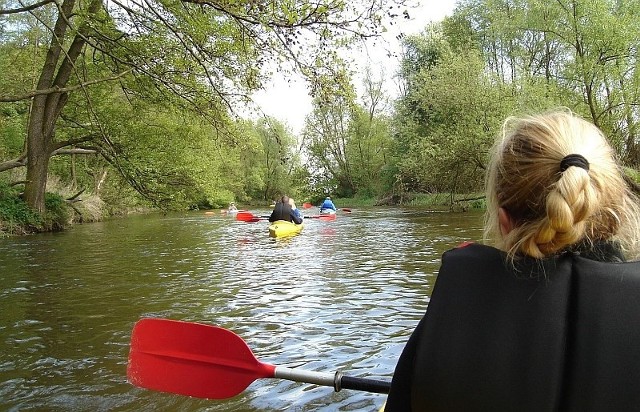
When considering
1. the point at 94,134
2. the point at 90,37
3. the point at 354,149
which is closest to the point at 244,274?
the point at 90,37

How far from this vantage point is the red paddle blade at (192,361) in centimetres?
285

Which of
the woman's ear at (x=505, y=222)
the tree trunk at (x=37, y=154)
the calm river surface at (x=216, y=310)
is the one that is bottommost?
the calm river surface at (x=216, y=310)

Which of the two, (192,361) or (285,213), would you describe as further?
(285,213)

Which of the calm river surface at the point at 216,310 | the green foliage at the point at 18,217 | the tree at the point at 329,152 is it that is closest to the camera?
the calm river surface at the point at 216,310

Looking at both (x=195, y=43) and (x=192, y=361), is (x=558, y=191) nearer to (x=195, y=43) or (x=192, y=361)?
(x=192, y=361)

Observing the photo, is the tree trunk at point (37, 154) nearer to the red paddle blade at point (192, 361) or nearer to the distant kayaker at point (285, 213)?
the distant kayaker at point (285, 213)

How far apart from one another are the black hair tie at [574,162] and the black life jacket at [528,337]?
0.74 ft

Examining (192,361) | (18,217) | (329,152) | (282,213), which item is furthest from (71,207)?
(329,152)

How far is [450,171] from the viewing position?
2042 centimetres

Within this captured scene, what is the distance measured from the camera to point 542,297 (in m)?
1.33

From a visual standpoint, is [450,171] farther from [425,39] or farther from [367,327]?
[367,327]

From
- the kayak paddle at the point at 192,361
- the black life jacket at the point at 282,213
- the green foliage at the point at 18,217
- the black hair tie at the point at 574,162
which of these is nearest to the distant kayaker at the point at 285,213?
the black life jacket at the point at 282,213

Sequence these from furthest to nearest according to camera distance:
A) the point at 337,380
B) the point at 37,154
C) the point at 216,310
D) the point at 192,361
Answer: the point at 37,154, the point at 216,310, the point at 192,361, the point at 337,380

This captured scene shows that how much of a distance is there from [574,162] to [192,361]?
2278 millimetres
